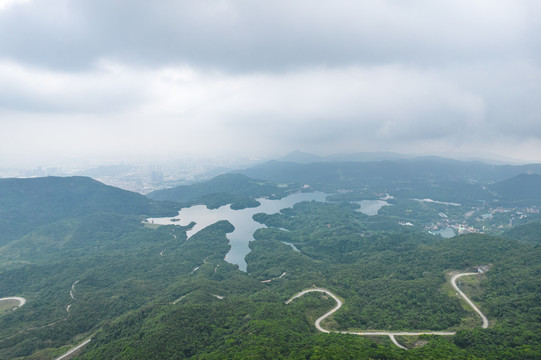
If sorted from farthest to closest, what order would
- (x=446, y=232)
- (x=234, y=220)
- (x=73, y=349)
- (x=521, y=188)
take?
(x=521, y=188)
(x=234, y=220)
(x=446, y=232)
(x=73, y=349)

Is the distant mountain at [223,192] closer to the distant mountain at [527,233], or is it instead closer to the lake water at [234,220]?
the lake water at [234,220]

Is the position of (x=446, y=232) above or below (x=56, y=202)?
below

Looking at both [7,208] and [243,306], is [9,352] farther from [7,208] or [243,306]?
[7,208]

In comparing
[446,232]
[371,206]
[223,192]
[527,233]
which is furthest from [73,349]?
[371,206]

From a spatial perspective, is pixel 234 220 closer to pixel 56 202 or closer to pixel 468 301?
pixel 56 202

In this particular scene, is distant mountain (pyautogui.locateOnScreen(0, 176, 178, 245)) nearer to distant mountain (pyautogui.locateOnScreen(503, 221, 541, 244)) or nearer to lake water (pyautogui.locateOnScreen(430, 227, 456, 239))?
lake water (pyautogui.locateOnScreen(430, 227, 456, 239))
